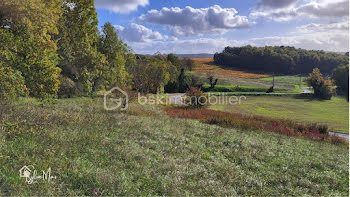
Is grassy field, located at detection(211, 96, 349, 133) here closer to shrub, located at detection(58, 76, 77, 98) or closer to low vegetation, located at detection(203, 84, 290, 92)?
low vegetation, located at detection(203, 84, 290, 92)

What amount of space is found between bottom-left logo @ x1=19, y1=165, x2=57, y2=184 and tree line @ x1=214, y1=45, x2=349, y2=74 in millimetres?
137052

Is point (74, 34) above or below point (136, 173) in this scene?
above

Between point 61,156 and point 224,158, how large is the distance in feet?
23.8

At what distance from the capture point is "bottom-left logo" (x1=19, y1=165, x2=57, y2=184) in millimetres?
6445

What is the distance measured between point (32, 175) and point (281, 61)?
141 meters

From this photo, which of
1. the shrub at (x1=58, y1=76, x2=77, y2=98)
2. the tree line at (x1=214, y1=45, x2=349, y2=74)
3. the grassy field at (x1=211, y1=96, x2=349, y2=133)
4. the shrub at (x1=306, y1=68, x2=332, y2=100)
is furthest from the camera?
the tree line at (x1=214, y1=45, x2=349, y2=74)

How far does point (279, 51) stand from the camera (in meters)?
139

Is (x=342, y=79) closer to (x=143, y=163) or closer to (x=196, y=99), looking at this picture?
(x=196, y=99)

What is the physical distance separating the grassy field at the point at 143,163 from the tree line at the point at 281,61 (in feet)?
416

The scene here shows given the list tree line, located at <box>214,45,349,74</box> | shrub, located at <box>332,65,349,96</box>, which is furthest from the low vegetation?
tree line, located at <box>214,45,349,74</box>

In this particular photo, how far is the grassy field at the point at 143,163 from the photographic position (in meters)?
6.91

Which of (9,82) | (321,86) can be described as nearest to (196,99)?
(9,82)

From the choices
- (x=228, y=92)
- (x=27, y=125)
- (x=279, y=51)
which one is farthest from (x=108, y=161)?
(x=279, y=51)

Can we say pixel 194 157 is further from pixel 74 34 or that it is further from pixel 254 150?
pixel 74 34
